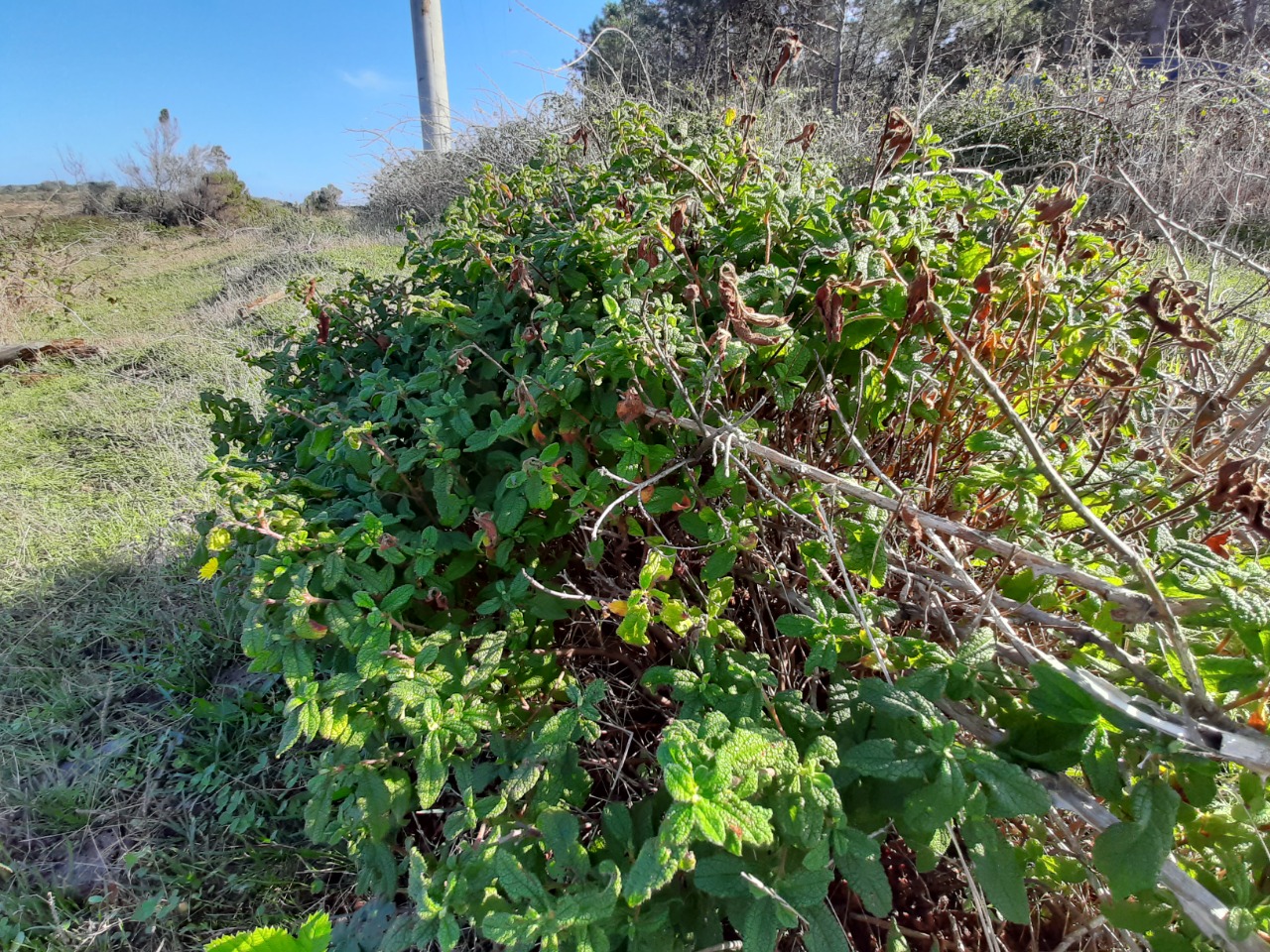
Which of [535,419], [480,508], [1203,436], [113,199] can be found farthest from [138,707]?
[113,199]

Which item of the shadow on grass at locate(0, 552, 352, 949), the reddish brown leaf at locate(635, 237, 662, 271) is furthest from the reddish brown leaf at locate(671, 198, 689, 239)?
the shadow on grass at locate(0, 552, 352, 949)

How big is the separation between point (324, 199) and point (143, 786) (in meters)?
19.9

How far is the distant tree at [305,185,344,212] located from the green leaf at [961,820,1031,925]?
19433mm

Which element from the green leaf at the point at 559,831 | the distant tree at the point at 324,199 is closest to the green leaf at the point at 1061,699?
the green leaf at the point at 559,831

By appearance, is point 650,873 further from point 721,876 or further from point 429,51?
point 429,51

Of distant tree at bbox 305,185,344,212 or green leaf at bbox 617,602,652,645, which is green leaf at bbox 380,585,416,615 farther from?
distant tree at bbox 305,185,344,212

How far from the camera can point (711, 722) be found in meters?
0.88

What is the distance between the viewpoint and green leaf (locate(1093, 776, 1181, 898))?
75 centimetres

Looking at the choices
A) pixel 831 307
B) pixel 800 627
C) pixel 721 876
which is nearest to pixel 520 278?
pixel 831 307

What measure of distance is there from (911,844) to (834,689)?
0.23 metres

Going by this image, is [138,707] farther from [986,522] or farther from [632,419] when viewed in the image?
[986,522]

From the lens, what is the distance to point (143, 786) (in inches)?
76.2

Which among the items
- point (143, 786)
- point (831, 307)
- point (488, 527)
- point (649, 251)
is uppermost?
point (649, 251)

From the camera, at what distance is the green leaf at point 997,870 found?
83 centimetres
